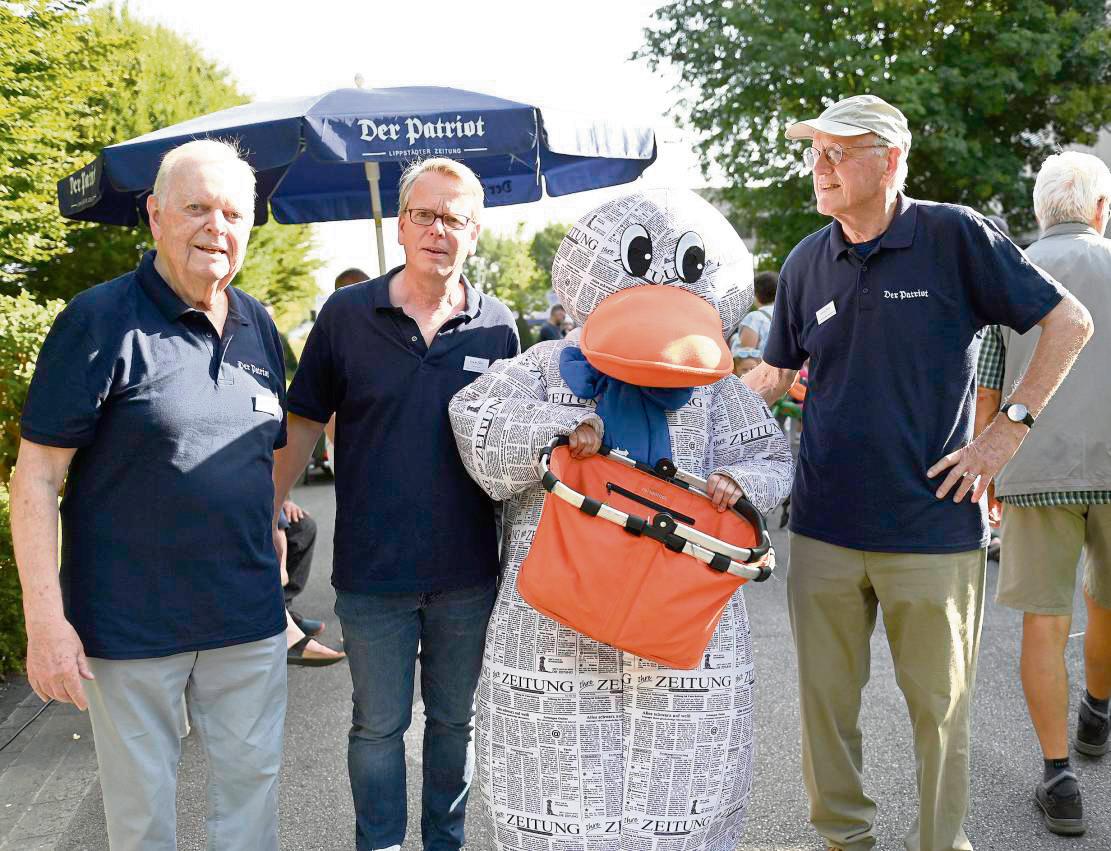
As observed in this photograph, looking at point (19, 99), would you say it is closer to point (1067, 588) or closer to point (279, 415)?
point (279, 415)

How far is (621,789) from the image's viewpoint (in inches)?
95.2

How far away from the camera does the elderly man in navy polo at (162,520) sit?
2219 millimetres

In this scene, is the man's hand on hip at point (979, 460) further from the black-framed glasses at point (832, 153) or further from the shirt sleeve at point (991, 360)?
the black-framed glasses at point (832, 153)

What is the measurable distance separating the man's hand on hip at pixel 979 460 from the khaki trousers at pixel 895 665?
0.69 ft

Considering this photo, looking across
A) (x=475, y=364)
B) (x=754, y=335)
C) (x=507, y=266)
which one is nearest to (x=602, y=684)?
(x=475, y=364)

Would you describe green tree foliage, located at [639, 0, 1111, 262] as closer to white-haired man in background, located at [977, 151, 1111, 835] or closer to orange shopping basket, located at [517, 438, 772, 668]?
white-haired man in background, located at [977, 151, 1111, 835]

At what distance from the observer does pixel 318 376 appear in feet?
9.55

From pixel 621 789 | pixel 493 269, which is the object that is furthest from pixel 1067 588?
pixel 493 269

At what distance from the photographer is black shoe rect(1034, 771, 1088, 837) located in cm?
327

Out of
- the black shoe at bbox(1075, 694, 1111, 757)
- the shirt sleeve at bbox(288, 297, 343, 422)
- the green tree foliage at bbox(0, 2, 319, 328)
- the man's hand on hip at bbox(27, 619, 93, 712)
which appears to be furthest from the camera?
the green tree foliage at bbox(0, 2, 319, 328)

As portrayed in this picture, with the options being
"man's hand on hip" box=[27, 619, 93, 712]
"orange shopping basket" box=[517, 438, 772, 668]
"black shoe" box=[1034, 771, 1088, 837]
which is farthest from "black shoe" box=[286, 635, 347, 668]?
"black shoe" box=[1034, 771, 1088, 837]

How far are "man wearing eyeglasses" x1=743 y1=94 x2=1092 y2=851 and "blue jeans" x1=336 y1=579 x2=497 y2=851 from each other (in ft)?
3.68

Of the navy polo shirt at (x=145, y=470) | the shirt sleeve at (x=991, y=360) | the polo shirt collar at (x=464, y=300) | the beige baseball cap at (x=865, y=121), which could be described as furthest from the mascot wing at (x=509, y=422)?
the shirt sleeve at (x=991, y=360)

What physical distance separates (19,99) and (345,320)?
7.25 meters
